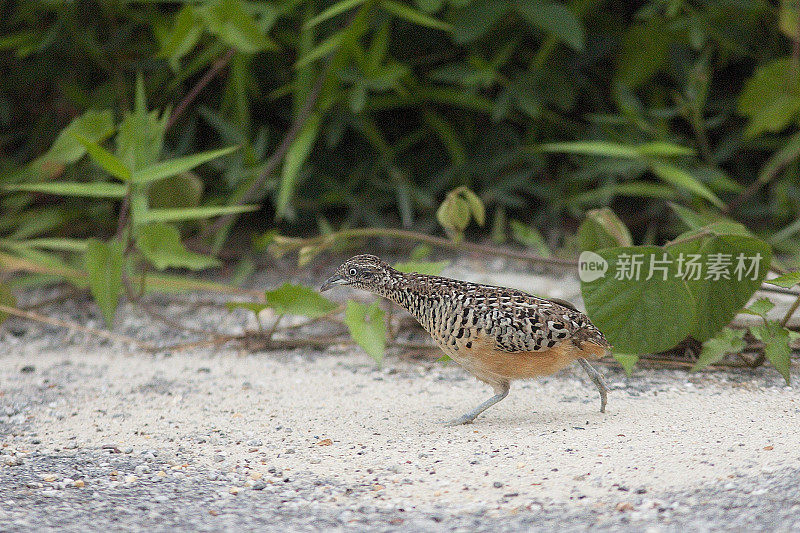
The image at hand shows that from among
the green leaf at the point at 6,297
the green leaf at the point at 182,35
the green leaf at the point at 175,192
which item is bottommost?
the green leaf at the point at 6,297

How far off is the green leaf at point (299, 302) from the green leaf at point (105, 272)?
62 cm

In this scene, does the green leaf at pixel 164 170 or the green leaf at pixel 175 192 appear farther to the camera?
the green leaf at pixel 175 192

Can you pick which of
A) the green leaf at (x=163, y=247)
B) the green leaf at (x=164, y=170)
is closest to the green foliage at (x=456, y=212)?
A: the green leaf at (x=164, y=170)

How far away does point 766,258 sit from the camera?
2.89 m

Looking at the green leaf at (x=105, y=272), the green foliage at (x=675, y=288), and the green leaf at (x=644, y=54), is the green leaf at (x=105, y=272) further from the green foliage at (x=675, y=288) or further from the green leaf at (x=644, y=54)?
the green leaf at (x=644, y=54)

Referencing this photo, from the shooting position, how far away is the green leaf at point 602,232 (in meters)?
3.24

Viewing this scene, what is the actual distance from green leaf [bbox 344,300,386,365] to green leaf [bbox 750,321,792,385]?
1141mm

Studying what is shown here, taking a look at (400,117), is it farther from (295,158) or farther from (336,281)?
(336,281)

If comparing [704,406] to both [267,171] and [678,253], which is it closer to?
[678,253]

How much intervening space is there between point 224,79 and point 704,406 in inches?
120

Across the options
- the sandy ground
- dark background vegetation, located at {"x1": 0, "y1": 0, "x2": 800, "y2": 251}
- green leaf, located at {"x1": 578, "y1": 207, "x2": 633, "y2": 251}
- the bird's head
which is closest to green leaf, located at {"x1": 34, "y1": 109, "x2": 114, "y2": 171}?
dark background vegetation, located at {"x1": 0, "y1": 0, "x2": 800, "y2": 251}

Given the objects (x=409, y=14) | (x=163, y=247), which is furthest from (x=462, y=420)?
(x=409, y=14)

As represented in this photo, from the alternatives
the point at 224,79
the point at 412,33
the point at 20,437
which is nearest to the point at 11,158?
the point at 224,79

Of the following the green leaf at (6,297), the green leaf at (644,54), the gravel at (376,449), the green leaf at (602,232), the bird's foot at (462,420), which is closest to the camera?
the gravel at (376,449)
